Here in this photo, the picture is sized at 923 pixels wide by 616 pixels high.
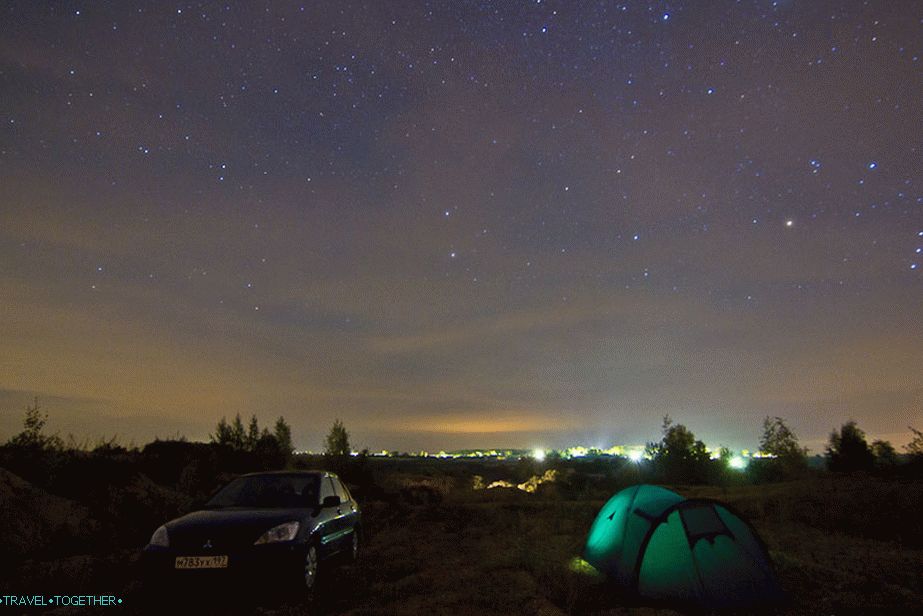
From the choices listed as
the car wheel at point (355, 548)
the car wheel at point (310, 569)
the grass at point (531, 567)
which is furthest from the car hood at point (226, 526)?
the car wheel at point (355, 548)

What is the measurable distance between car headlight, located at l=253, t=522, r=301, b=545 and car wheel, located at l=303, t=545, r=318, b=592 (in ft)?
1.21

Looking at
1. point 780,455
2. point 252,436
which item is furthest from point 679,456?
point 252,436

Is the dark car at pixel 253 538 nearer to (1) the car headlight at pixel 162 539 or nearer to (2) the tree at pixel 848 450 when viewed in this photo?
(1) the car headlight at pixel 162 539

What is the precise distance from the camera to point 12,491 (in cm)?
1129

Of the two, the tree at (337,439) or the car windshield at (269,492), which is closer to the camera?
the car windshield at (269,492)

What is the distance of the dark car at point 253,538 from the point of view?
698 cm

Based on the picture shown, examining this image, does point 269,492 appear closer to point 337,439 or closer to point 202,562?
point 202,562

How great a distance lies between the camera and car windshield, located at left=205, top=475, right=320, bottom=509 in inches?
338

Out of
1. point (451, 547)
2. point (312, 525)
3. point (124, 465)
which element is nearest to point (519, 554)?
point (451, 547)

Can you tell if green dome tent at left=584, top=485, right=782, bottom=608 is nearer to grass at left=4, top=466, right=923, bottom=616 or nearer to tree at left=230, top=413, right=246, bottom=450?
grass at left=4, top=466, right=923, bottom=616

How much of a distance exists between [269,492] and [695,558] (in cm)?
658

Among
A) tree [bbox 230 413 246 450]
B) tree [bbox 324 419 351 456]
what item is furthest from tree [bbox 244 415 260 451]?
tree [bbox 324 419 351 456]

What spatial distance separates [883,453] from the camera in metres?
37.2

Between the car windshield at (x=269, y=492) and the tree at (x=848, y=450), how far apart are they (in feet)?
128
